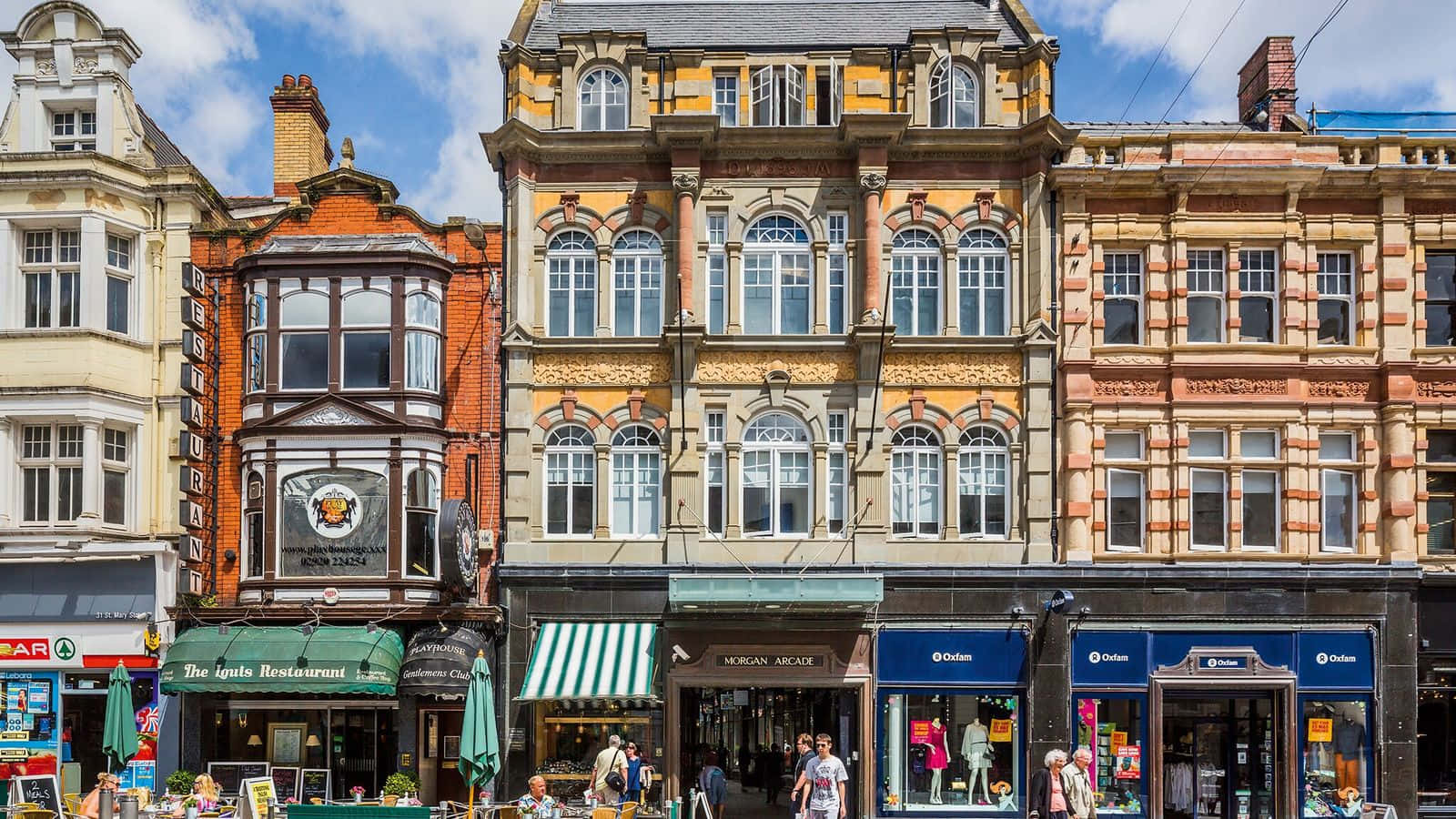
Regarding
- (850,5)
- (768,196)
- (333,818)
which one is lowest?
(333,818)

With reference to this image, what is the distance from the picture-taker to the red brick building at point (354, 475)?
2408 cm

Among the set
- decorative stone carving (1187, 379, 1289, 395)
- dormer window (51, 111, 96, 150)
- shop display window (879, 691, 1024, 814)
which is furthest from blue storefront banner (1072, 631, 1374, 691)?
dormer window (51, 111, 96, 150)

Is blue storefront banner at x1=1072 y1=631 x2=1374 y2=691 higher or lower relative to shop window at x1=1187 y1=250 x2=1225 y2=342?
lower

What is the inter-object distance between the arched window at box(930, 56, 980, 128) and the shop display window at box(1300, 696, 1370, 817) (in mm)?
11697

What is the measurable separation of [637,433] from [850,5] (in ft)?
31.2

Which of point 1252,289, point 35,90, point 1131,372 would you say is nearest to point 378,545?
point 35,90

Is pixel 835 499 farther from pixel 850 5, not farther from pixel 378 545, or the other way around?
pixel 850 5

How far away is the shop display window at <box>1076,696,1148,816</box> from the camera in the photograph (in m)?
23.9

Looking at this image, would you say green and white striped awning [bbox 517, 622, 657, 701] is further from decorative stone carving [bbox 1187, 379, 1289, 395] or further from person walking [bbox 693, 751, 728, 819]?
decorative stone carving [bbox 1187, 379, 1289, 395]

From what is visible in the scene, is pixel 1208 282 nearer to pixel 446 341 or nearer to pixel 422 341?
pixel 446 341

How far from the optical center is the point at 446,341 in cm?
2519

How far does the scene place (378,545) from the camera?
24234 mm

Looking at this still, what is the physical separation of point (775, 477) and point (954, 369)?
3.65m

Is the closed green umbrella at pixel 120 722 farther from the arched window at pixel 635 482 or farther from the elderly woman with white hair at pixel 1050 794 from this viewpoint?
the elderly woman with white hair at pixel 1050 794
